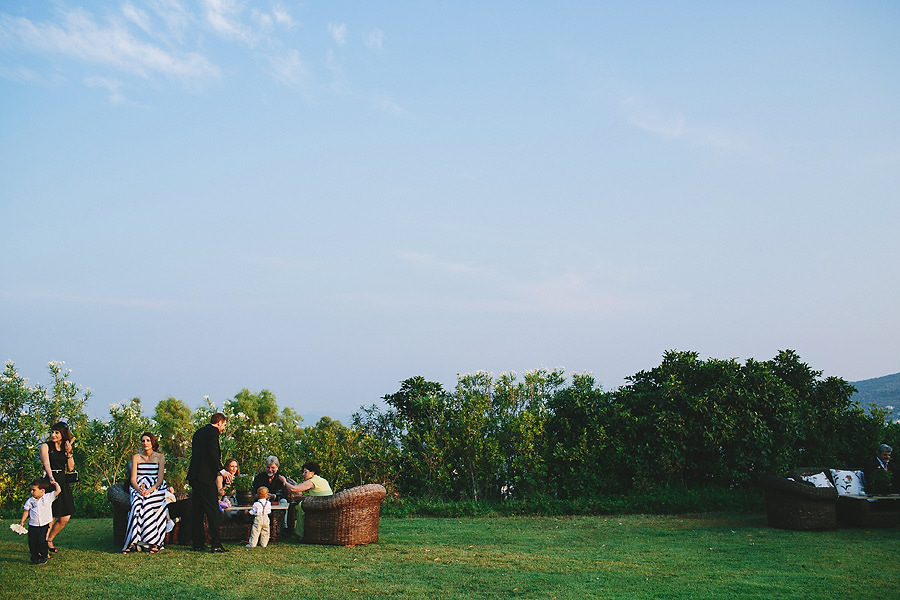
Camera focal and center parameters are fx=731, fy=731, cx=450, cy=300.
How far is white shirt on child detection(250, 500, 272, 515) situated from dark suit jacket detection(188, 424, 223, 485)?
585 millimetres

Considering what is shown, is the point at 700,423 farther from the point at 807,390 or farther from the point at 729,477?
the point at 807,390

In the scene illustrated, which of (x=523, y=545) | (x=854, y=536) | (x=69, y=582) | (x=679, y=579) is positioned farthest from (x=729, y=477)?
(x=69, y=582)

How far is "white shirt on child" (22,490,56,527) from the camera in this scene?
7.37 metres

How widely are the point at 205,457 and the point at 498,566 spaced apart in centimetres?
349

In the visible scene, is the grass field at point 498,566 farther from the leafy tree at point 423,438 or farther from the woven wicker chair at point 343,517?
the leafy tree at point 423,438

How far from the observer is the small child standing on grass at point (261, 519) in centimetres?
848

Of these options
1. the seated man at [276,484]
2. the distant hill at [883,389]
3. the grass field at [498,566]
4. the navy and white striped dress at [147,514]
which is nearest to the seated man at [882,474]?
the grass field at [498,566]

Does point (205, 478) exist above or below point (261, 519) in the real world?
above

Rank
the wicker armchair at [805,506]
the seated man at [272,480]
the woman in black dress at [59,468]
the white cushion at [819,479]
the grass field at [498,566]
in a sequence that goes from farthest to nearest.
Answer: the white cushion at [819,479] → the seated man at [272,480] → the wicker armchair at [805,506] → the woman in black dress at [59,468] → the grass field at [498,566]

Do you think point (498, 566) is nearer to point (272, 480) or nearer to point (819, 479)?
point (272, 480)

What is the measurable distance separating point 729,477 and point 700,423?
1.02 m

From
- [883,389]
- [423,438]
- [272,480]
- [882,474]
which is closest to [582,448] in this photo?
[423,438]

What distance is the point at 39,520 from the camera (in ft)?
24.2

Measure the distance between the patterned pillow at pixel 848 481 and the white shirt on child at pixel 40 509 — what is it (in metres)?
10.2
